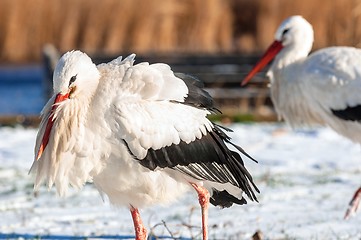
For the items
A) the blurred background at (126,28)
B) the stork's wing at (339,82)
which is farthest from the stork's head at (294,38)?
the blurred background at (126,28)

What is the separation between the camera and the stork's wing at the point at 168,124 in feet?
16.0

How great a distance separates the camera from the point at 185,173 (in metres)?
5.15

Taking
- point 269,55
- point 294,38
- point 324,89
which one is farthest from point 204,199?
point 269,55

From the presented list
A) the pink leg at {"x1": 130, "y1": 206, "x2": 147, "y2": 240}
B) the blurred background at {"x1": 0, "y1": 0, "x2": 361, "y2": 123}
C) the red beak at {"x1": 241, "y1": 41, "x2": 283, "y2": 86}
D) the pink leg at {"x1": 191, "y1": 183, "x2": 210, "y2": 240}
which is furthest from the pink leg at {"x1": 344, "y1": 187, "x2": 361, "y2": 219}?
the blurred background at {"x1": 0, "y1": 0, "x2": 361, "y2": 123}

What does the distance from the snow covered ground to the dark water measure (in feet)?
16.6

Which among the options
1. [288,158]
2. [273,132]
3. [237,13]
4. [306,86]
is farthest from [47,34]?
[306,86]

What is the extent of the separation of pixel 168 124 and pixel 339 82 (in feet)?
9.93

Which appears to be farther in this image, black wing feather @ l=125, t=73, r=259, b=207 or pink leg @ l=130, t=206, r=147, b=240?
pink leg @ l=130, t=206, r=147, b=240

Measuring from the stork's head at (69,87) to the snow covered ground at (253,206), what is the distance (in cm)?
75

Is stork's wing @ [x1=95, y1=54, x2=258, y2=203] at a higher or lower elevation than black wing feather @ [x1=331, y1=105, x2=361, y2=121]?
higher

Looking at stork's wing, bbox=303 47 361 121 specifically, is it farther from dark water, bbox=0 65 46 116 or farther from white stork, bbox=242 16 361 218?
dark water, bbox=0 65 46 116

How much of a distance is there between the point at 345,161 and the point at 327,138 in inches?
58.1

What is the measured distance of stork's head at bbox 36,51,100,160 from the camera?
4820 mm

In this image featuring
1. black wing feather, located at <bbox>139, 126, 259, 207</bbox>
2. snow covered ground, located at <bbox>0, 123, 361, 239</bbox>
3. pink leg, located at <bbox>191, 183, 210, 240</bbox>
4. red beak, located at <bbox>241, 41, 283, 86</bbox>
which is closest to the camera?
black wing feather, located at <bbox>139, 126, 259, 207</bbox>
